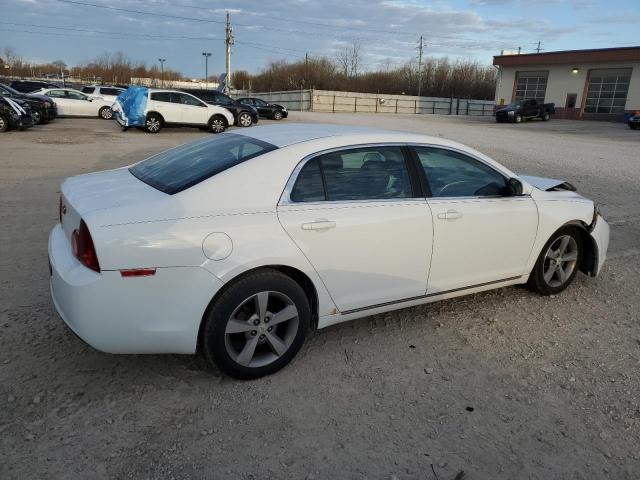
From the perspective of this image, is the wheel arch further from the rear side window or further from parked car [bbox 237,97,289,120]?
parked car [bbox 237,97,289,120]

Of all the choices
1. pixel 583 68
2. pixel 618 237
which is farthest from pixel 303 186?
pixel 583 68

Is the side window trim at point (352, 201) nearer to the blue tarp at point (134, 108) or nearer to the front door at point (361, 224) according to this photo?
the front door at point (361, 224)

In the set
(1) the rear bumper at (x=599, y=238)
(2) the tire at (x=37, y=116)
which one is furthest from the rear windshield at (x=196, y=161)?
(2) the tire at (x=37, y=116)

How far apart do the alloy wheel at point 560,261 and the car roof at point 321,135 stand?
1.45 metres

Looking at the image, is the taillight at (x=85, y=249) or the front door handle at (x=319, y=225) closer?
the taillight at (x=85, y=249)

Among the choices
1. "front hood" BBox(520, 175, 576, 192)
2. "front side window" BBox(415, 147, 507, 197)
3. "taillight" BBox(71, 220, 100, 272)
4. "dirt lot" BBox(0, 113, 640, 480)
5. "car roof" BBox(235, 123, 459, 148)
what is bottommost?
"dirt lot" BBox(0, 113, 640, 480)

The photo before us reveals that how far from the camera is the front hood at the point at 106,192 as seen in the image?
301 cm

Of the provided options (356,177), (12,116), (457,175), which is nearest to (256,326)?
(356,177)

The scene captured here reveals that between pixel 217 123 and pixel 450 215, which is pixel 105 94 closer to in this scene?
pixel 217 123

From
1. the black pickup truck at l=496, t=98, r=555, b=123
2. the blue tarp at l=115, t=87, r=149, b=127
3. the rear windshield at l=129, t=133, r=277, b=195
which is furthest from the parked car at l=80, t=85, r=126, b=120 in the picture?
the black pickup truck at l=496, t=98, r=555, b=123

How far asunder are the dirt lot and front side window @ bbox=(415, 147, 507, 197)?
104cm

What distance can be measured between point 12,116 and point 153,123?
492 centimetres

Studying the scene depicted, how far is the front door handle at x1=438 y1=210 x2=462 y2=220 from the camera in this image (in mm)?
3721

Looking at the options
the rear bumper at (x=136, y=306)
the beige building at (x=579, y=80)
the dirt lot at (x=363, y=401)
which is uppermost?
the beige building at (x=579, y=80)
